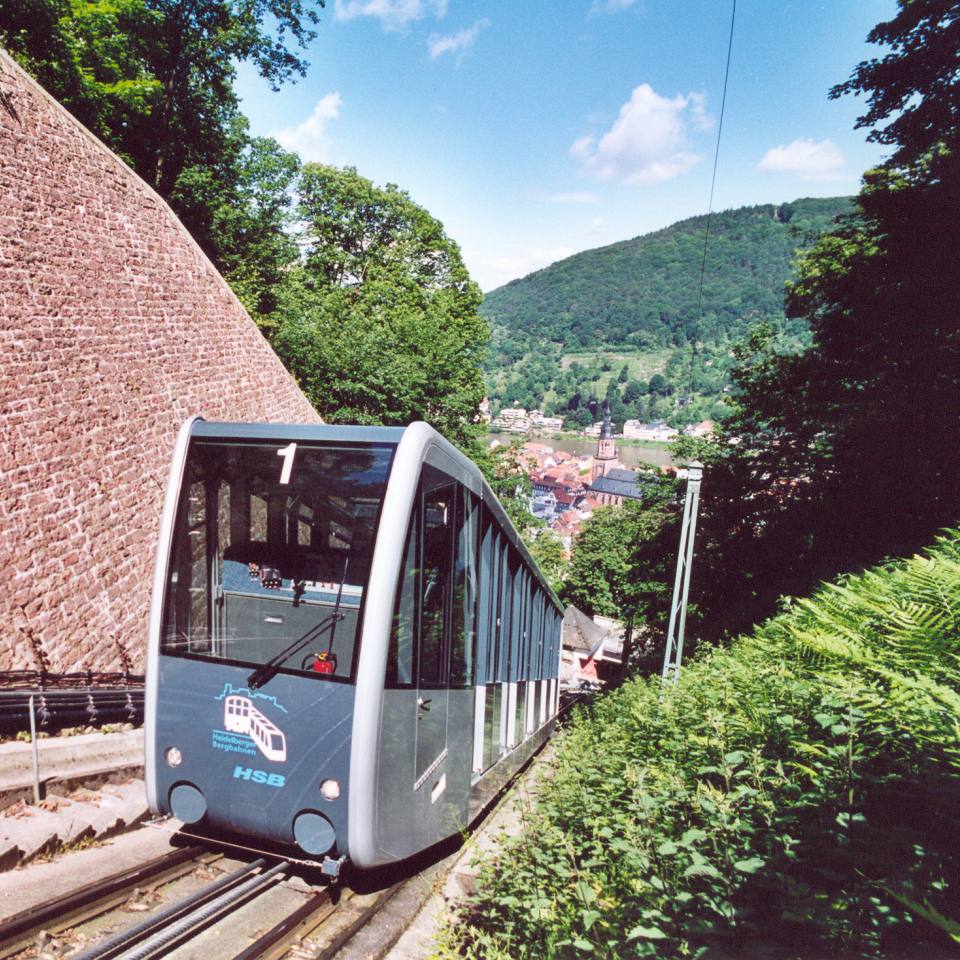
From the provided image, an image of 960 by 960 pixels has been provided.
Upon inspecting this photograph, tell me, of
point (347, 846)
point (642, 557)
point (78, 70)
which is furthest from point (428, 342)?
point (347, 846)

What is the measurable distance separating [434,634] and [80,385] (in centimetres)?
763

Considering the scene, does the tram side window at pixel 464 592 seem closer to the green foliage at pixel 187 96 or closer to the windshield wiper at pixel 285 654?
the windshield wiper at pixel 285 654

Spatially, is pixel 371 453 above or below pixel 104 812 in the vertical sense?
above

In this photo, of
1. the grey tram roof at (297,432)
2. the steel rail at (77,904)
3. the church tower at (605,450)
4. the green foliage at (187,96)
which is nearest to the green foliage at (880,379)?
the grey tram roof at (297,432)

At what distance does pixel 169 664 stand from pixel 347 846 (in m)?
1.60

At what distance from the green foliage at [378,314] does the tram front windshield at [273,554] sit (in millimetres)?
13875

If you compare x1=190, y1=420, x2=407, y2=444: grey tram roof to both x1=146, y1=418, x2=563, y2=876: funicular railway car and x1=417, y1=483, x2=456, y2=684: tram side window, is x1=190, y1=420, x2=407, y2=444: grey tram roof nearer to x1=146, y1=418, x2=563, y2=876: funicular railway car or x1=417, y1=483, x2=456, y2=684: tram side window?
x1=146, y1=418, x2=563, y2=876: funicular railway car

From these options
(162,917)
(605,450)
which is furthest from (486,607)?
(605,450)

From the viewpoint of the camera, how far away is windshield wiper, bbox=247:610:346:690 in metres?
3.75

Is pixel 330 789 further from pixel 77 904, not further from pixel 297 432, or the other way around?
pixel 297 432

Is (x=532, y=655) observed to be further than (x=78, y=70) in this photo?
No

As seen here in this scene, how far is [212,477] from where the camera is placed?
4113 mm

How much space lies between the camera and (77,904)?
3398 mm

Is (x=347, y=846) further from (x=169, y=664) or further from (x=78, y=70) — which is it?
(x=78, y=70)
